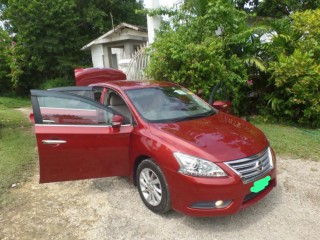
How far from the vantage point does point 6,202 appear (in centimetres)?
402

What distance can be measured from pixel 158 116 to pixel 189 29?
445 centimetres

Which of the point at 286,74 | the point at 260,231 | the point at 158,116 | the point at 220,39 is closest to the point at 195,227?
the point at 260,231

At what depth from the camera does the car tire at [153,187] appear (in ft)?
10.8

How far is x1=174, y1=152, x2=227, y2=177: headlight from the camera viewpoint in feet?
9.73

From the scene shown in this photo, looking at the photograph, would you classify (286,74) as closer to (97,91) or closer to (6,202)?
(97,91)

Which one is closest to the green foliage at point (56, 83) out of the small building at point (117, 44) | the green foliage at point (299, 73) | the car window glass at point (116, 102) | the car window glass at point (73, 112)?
the small building at point (117, 44)

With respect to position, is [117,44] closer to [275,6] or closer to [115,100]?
[275,6]

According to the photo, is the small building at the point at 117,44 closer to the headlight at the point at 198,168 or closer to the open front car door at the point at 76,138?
the open front car door at the point at 76,138

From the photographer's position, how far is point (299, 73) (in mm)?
6691

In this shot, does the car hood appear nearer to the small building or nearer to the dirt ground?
the dirt ground

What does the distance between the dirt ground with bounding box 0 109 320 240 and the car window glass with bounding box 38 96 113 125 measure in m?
1.12

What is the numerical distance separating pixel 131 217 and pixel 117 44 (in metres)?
13.6

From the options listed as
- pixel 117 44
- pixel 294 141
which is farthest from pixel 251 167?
pixel 117 44

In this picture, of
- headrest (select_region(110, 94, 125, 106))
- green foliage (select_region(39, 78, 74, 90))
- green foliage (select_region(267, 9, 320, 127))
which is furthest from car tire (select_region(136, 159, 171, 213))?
green foliage (select_region(39, 78, 74, 90))
